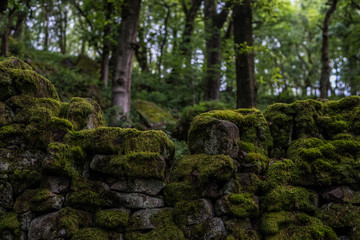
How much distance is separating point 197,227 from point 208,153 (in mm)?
992

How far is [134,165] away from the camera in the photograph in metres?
3.47

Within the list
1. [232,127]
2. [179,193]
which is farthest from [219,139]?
[179,193]

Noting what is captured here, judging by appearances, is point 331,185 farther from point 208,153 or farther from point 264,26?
point 264,26

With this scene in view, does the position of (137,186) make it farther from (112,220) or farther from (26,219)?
(26,219)

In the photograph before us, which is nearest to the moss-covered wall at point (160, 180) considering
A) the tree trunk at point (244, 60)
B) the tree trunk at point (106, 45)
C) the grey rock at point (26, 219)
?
the grey rock at point (26, 219)

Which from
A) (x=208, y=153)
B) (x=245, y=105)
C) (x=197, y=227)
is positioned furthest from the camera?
(x=245, y=105)

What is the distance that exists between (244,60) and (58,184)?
581 cm

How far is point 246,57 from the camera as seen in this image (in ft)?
24.6

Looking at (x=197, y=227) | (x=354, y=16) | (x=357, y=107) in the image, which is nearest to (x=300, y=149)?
(x=357, y=107)

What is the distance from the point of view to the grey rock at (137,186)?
11.3ft

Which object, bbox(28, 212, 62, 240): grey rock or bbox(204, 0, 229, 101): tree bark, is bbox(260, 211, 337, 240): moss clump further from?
bbox(204, 0, 229, 101): tree bark

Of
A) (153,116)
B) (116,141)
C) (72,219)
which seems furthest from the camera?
(153,116)

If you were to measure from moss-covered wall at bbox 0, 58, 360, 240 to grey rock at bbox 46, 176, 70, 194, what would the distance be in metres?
0.01

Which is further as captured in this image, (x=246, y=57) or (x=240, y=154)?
(x=246, y=57)
